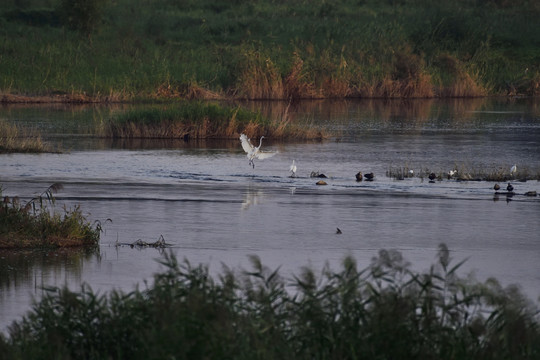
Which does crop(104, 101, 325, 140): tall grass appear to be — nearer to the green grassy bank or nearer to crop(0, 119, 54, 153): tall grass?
crop(0, 119, 54, 153): tall grass

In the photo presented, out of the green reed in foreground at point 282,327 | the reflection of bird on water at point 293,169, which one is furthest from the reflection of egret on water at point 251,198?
the green reed in foreground at point 282,327

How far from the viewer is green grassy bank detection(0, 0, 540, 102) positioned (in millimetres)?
45156

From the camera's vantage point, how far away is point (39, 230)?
13766 millimetres

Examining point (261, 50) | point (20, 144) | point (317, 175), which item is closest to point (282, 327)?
point (317, 175)

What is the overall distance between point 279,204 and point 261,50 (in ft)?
107

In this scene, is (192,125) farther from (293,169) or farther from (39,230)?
(39,230)

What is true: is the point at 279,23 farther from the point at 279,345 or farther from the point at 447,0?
the point at 279,345

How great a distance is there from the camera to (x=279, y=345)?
284 inches

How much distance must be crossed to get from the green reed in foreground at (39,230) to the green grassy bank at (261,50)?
2957 cm

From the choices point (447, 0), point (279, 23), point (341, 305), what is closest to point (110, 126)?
point (341, 305)

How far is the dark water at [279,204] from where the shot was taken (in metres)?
13.0

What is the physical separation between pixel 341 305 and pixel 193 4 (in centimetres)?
6013

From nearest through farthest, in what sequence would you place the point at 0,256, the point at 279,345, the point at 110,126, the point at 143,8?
the point at 279,345 → the point at 0,256 → the point at 110,126 → the point at 143,8

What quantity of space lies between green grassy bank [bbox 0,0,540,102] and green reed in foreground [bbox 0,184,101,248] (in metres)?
29.6
